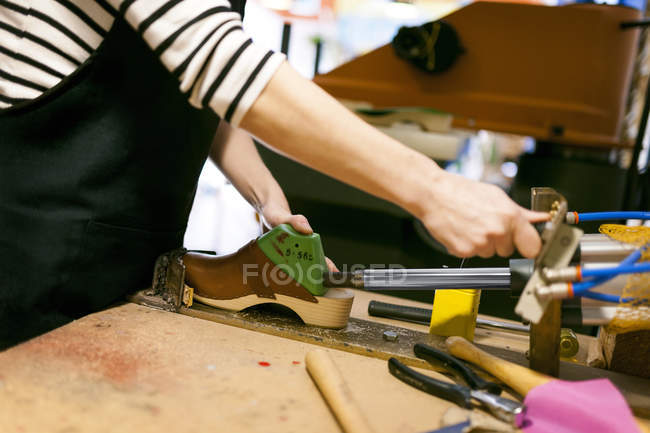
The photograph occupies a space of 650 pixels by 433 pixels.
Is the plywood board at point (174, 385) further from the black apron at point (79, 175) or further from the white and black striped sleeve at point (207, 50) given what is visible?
the white and black striped sleeve at point (207, 50)

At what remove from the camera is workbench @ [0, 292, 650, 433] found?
1.86 ft

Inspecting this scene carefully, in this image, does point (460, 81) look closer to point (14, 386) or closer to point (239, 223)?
point (14, 386)

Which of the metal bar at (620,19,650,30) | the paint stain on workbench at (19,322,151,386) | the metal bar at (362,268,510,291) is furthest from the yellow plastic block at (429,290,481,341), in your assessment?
the metal bar at (620,19,650,30)

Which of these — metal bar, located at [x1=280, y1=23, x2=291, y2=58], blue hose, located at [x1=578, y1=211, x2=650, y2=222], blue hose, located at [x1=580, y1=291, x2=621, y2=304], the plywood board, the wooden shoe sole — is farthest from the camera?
metal bar, located at [x1=280, y1=23, x2=291, y2=58]

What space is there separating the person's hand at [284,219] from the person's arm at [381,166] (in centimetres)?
29

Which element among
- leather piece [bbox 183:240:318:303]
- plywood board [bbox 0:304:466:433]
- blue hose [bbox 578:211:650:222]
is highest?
blue hose [bbox 578:211:650:222]

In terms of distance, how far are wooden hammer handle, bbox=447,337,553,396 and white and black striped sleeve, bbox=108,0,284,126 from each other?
0.49 m

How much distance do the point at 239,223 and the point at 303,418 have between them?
2.33 metres

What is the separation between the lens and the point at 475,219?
0.63 metres

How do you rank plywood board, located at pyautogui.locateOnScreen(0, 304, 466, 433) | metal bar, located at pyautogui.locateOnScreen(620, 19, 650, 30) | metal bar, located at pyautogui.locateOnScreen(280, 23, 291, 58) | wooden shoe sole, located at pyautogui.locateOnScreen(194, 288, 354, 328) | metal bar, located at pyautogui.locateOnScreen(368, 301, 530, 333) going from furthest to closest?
metal bar, located at pyautogui.locateOnScreen(280, 23, 291, 58), metal bar, located at pyautogui.locateOnScreen(620, 19, 650, 30), metal bar, located at pyautogui.locateOnScreen(368, 301, 530, 333), wooden shoe sole, located at pyautogui.locateOnScreen(194, 288, 354, 328), plywood board, located at pyautogui.locateOnScreen(0, 304, 466, 433)

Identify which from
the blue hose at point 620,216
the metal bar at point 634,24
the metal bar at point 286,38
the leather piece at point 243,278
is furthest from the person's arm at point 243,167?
the metal bar at point 634,24

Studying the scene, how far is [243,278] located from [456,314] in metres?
0.39

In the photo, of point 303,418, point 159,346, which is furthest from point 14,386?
point 303,418

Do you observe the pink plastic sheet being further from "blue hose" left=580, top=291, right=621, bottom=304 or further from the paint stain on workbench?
the paint stain on workbench
